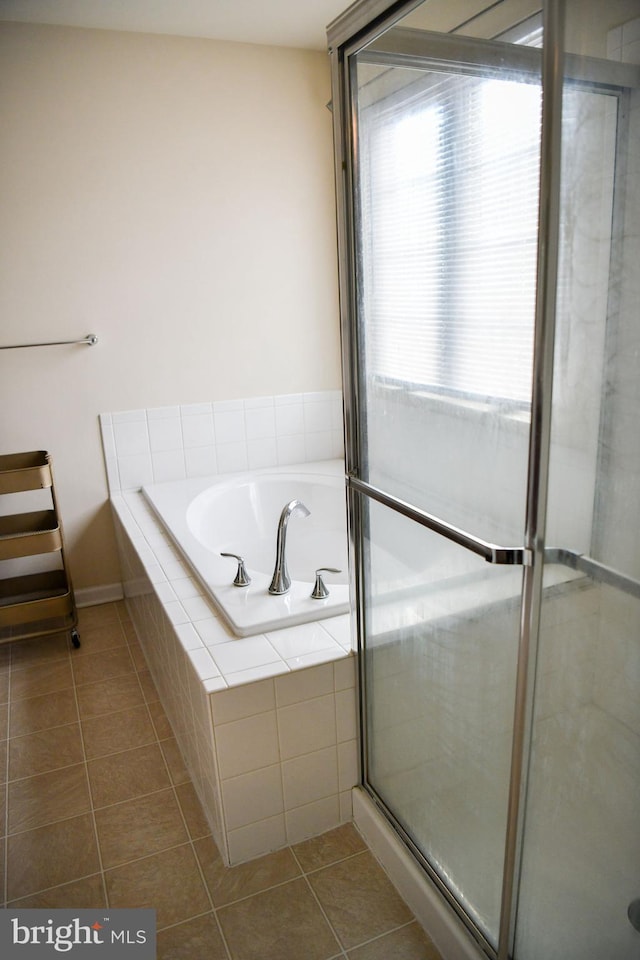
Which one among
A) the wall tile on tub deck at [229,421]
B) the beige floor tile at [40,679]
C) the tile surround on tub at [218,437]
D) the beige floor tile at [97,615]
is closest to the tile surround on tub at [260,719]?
the beige floor tile at [40,679]

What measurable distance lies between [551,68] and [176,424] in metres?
2.43

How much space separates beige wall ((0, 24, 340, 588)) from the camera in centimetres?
265

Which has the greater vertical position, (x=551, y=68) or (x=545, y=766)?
(x=551, y=68)

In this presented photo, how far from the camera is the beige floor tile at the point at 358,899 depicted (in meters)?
1.49

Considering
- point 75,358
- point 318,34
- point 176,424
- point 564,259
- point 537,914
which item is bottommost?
point 537,914

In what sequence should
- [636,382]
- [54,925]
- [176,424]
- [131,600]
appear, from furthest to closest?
1. [176,424]
2. [131,600]
3. [54,925]
4. [636,382]

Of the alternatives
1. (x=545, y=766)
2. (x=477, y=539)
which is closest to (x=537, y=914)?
(x=545, y=766)

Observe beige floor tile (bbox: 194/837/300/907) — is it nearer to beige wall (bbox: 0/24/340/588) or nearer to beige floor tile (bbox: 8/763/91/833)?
beige floor tile (bbox: 8/763/91/833)

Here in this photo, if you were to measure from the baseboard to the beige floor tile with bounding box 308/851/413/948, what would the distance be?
72.2 inches

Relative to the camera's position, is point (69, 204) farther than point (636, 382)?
Yes

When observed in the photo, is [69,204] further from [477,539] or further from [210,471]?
→ [477,539]

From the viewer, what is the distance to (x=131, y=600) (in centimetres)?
288

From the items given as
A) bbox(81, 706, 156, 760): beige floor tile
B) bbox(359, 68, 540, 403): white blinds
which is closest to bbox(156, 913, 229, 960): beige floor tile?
bbox(81, 706, 156, 760): beige floor tile

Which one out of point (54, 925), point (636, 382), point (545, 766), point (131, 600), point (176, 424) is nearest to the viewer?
point (636, 382)
